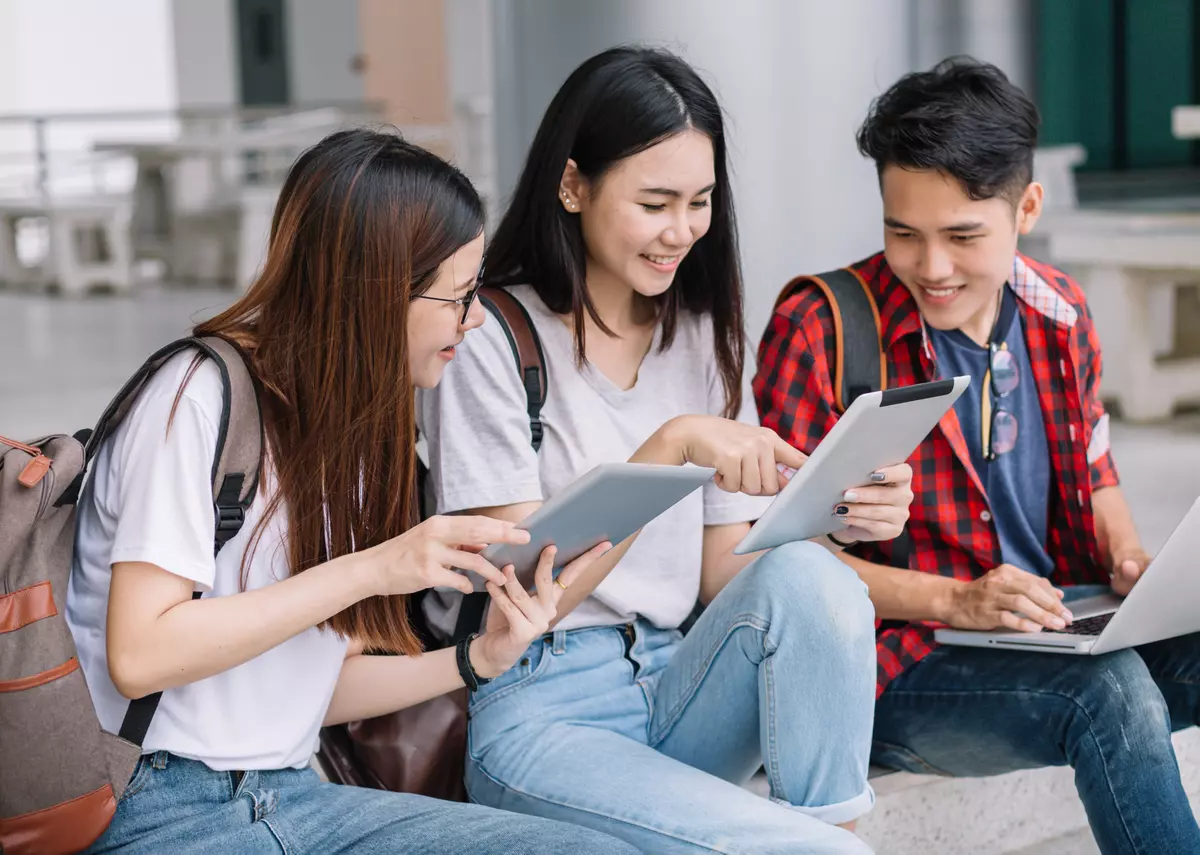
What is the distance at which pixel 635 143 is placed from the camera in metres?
1.88

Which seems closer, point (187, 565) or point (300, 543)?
point (187, 565)

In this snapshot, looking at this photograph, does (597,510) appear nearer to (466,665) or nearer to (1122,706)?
(466,665)

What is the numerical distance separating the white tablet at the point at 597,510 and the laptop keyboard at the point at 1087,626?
0.63 m

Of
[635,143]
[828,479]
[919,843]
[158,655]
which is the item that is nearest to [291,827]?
[158,655]

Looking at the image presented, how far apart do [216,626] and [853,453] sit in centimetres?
70

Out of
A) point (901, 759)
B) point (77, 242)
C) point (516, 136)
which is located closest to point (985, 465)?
point (901, 759)

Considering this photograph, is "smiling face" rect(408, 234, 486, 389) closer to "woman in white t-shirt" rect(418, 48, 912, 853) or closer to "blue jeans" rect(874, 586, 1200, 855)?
"woman in white t-shirt" rect(418, 48, 912, 853)

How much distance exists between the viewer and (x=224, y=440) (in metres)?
1.43

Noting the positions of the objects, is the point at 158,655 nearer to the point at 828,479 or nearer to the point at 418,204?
the point at 418,204

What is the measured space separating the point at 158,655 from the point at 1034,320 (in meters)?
1.34

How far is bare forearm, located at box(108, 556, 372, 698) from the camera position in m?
1.37

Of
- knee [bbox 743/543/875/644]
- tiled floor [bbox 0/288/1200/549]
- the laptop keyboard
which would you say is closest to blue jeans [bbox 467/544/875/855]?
knee [bbox 743/543/875/644]

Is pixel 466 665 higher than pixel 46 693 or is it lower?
lower

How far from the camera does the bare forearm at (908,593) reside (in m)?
1.93
